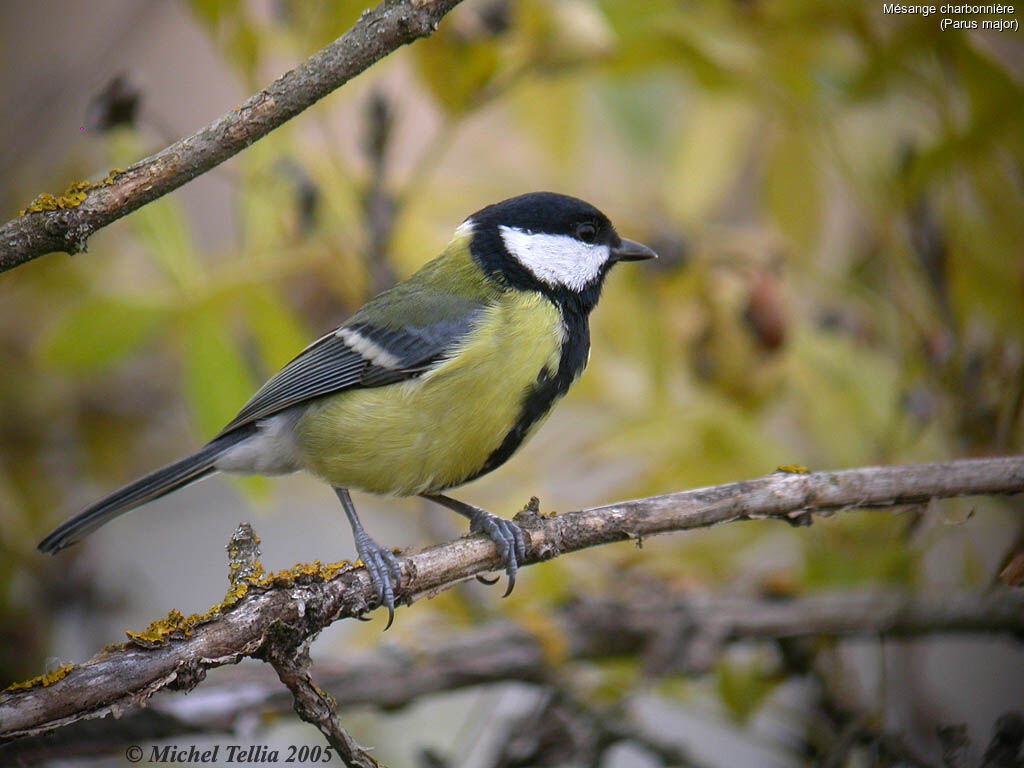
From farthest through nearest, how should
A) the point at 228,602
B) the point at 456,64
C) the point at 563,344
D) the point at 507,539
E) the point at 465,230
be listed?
the point at 465,230, the point at 456,64, the point at 563,344, the point at 507,539, the point at 228,602

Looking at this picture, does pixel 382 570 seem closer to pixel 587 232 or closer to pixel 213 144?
pixel 213 144

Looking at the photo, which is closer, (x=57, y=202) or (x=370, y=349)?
(x=57, y=202)

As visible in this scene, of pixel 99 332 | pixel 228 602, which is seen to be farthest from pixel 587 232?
pixel 228 602

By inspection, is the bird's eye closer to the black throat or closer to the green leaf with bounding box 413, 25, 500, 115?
the black throat

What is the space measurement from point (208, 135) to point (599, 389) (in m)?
1.17

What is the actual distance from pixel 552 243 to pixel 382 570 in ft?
2.82

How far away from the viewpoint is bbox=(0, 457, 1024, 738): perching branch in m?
1.06

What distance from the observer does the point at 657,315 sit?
6.82 feet

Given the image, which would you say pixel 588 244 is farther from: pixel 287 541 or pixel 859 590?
pixel 287 541

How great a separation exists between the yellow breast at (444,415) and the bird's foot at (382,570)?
0.22 meters

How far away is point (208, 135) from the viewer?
108 centimetres

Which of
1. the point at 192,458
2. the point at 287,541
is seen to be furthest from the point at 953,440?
the point at 287,541

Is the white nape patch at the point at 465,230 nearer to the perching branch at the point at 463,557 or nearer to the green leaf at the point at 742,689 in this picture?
the perching branch at the point at 463,557

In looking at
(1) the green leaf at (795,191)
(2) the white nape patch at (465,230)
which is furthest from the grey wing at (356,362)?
(1) the green leaf at (795,191)
